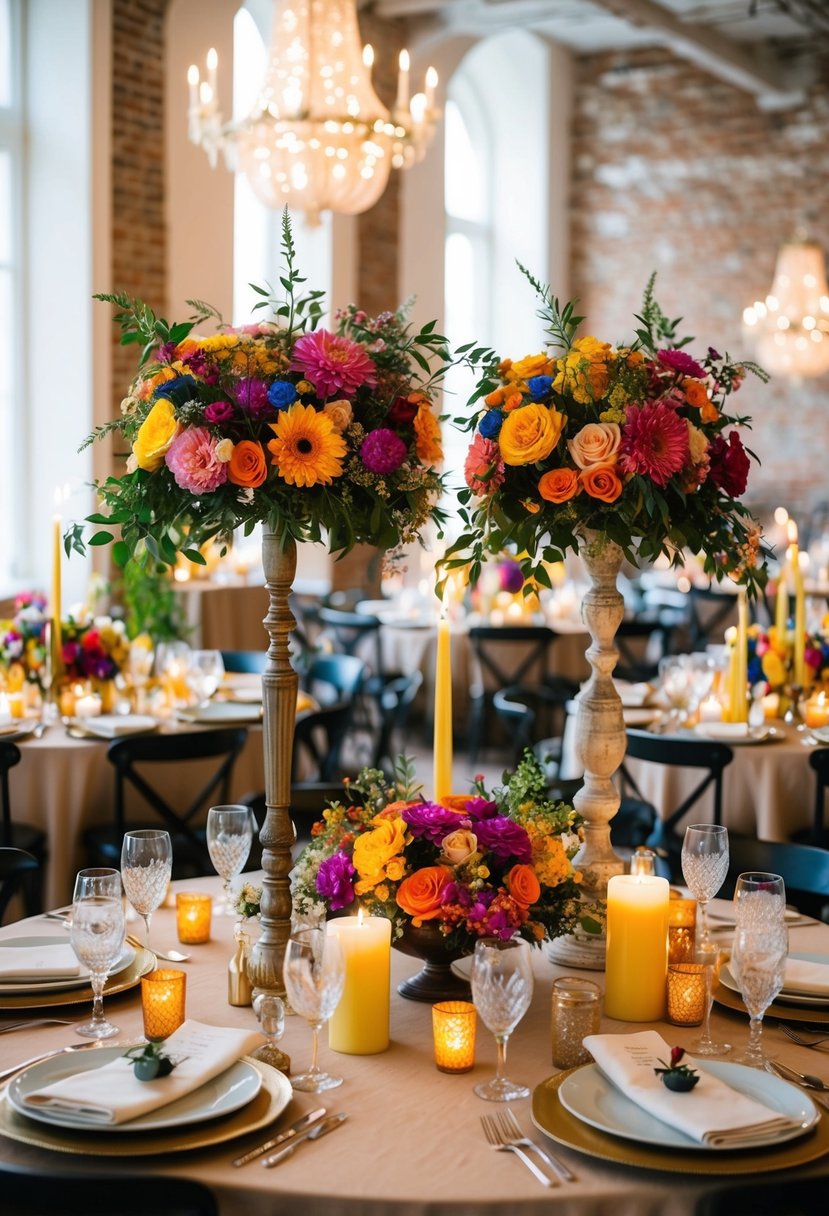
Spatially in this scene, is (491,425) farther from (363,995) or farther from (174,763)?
(174,763)

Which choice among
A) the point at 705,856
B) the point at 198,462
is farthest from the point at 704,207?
the point at 198,462

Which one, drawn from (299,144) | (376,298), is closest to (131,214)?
(299,144)

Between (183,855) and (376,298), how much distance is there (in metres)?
6.37

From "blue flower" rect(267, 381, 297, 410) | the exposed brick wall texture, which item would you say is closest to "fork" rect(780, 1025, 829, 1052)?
"blue flower" rect(267, 381, 297, 410)

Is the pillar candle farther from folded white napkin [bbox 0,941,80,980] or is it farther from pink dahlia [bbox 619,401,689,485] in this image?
folded white napkin [bbox 0,941,80,980]

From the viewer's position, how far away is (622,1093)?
70.7 inches

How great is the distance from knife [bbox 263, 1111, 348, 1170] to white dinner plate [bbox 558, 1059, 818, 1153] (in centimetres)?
27

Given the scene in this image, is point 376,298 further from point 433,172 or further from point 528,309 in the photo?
point 528,309

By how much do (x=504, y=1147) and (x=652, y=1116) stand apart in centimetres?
19

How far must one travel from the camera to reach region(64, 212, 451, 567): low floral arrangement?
196 cm

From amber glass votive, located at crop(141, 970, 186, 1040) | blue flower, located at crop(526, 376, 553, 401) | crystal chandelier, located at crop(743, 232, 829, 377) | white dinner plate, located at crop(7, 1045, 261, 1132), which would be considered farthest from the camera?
crystal chandelier, located at crop(743, 232, 829, 377)

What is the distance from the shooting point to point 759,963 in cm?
187


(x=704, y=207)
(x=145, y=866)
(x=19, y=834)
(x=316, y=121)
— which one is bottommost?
(x=19, y=834)

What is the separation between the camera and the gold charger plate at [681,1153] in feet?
5.34
